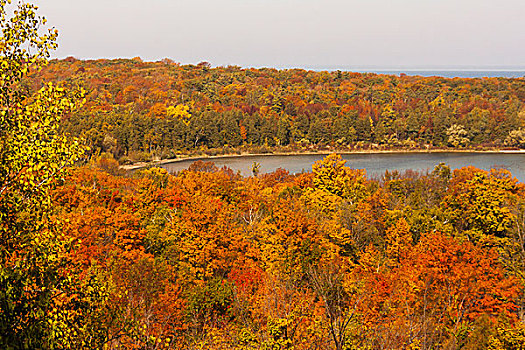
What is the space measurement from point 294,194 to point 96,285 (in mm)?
33443

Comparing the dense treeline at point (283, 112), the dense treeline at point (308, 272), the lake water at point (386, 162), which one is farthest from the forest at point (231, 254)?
the dense treeline at point (283, 112)

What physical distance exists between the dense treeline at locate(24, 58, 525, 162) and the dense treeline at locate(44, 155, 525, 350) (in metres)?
51.5

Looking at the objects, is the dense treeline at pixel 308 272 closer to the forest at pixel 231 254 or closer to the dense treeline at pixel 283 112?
the forest at pixel 231 254

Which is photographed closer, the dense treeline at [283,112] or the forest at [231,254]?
the forest at [231,254]

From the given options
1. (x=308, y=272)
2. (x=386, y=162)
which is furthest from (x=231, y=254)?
(x=386, y=162)

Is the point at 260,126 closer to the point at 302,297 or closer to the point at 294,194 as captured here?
the point at 294,194

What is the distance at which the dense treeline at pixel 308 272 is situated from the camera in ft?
41.5

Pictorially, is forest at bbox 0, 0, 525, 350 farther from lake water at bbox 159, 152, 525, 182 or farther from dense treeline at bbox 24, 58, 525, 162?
dense treeline at bbox 24, 58, 525, 162

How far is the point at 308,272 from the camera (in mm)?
18688

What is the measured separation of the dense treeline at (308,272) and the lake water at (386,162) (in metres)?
43.6

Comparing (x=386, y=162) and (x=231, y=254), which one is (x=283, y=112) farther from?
(x=231, y=254)

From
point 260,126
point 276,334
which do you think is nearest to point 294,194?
point 276,334

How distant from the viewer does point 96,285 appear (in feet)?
18.3

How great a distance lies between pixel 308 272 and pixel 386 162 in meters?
68.6
